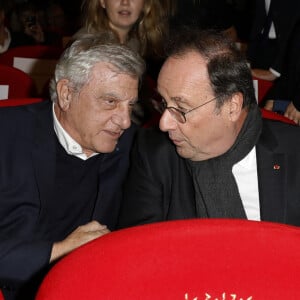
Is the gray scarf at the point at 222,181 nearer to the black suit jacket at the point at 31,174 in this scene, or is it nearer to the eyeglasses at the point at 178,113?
the eyeglasses at the point at 178,113

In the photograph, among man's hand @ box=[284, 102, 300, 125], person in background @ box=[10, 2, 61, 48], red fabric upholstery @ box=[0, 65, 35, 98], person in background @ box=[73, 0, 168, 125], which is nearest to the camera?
man's hand @ box=[284, 102, 300, 125]

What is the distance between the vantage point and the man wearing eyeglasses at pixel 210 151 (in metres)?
1.89

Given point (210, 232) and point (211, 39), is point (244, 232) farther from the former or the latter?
point (211, 39)

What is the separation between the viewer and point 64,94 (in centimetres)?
208

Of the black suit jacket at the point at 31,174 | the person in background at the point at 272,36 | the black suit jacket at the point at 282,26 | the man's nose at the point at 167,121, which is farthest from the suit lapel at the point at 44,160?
the black suit jacket at the point at 282,26

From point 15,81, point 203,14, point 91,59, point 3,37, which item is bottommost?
point 3,37

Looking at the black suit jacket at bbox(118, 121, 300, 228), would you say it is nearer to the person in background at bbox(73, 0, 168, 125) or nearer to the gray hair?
the gray hair

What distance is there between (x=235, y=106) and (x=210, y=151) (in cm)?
15

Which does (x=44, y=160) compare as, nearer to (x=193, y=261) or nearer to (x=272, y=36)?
(x=193, y=261)

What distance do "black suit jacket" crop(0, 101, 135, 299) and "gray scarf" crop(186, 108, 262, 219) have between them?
286 millimetres

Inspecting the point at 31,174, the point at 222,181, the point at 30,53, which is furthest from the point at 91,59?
→ the point at 30,53

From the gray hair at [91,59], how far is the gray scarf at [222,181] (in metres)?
0.35

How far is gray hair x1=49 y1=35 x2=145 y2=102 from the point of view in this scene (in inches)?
79.7

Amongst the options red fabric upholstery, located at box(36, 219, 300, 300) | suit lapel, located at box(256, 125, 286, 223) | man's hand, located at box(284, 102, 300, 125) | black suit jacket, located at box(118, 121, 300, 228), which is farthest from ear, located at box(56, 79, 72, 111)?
man's hand, located at box(284, 102, 300, 125)
